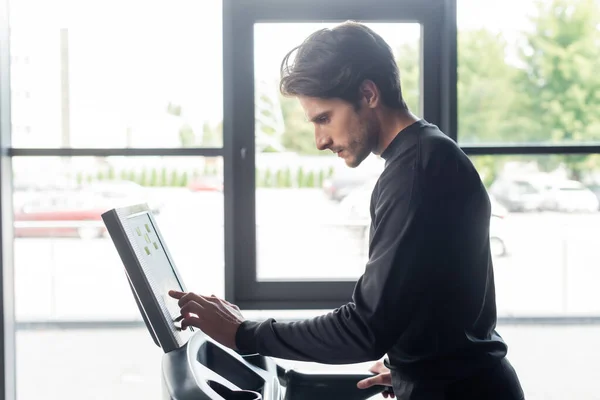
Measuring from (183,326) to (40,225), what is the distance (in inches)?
59.6

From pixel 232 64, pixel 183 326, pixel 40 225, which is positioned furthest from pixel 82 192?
pixel 183 326

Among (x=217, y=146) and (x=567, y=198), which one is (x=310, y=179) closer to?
(x=217, y=146)

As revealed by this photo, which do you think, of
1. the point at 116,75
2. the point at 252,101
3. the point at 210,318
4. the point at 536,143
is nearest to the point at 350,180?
the point at 252,101

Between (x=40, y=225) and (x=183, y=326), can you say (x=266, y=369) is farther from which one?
(x=40, y=225)

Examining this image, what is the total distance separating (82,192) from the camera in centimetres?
246

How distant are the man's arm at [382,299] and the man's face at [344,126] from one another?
0.40 feet

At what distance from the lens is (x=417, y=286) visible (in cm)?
107

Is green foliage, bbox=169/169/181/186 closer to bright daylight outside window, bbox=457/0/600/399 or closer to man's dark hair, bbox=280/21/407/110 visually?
bright daylight outside window, bbox=457/0/600/399

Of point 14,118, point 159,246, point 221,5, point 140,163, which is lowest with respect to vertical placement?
point 159,246

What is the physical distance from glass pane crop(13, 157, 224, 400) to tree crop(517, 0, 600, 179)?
4.20 feet

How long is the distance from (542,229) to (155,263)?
177cm

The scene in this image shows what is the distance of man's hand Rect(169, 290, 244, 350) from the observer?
1168 mm

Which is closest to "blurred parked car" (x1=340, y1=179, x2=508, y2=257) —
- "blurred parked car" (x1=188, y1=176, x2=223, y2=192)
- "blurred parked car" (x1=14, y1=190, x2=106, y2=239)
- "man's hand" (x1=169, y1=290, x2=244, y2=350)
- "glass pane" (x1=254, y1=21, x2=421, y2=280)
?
"glass pane" (x1=254, y1=21, x2=421, y2=280)

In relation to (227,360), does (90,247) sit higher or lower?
higher
